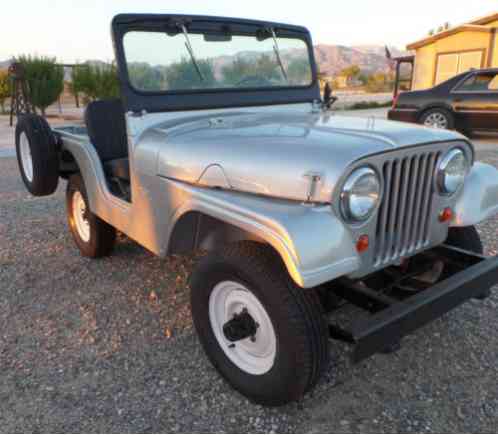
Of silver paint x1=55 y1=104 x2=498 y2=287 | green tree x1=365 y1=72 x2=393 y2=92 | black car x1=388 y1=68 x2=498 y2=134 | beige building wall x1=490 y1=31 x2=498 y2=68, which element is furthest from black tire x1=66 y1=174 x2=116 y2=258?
green tree x1=365 y1=72 x2=393 y2=92

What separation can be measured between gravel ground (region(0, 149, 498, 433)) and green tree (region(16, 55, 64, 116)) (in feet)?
48.0

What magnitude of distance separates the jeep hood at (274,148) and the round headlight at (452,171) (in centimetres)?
9

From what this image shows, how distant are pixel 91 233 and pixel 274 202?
7.46ft

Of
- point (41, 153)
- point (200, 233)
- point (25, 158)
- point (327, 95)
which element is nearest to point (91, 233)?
point (41, 153)

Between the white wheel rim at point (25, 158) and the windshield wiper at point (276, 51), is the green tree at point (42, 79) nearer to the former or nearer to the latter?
the white wheel rim at point (25, 158)

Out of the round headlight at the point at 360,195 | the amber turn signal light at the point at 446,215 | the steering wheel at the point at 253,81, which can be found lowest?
the amber turn signal light at the point at 446,215

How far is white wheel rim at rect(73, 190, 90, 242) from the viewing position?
3865mm

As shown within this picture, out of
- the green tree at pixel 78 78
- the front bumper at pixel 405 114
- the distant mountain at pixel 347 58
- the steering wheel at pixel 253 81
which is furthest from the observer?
the distant mountain at pixel 347 58

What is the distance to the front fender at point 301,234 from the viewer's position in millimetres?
1673

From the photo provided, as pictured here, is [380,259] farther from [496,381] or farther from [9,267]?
[9,267]

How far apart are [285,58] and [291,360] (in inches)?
91.1

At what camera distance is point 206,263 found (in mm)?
2115

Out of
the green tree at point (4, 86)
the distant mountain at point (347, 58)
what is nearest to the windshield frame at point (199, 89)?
the green tree at point (4, 86)

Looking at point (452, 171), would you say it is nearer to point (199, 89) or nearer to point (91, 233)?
point (199, 89)
